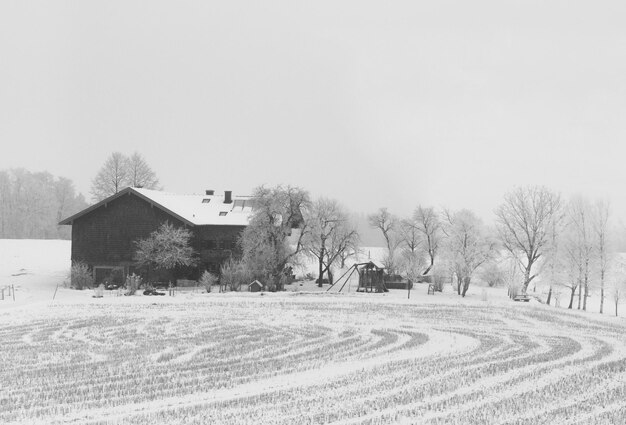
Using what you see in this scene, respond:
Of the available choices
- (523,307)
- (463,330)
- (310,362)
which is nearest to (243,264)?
(523,307)

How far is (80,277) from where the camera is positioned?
55250mm

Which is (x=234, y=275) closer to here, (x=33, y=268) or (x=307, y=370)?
(x=33, y=268)

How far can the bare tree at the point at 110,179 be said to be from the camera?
82438 mm

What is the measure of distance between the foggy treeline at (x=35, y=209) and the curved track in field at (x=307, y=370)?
81799mm

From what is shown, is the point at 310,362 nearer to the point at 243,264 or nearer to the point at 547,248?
the point at 243,264

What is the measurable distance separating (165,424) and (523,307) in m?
34.8

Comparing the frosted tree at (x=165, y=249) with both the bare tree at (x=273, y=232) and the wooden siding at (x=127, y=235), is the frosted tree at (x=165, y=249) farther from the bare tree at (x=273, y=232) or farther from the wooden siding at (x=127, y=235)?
the bare tree at (x=273, y=232)

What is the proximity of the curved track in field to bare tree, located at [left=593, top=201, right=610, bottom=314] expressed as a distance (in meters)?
23.4

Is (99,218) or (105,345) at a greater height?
(99,218)

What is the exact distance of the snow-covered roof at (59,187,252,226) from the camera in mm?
58750

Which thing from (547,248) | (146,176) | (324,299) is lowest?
(324,299)

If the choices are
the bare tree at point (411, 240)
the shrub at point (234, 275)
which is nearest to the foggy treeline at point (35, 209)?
the bare tree at point (411, 240)

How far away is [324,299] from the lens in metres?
45.8

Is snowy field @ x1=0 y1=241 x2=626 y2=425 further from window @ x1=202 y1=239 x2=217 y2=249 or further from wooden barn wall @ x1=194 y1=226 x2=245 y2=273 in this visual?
window @ x1=202 y1=239 x2=217 y2=249
